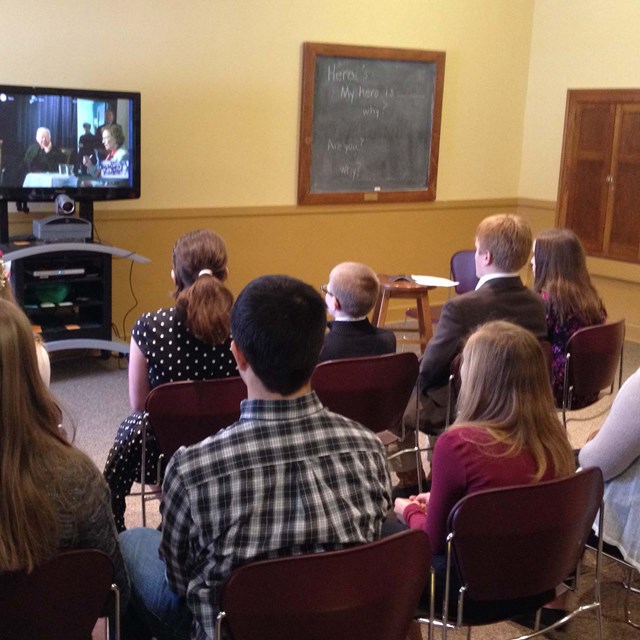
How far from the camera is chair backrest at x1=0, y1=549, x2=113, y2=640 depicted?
4.76 feet

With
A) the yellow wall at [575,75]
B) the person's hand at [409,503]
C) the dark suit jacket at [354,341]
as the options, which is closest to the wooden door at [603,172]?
the yellow wall at [575,75]

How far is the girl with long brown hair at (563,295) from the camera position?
3516mm

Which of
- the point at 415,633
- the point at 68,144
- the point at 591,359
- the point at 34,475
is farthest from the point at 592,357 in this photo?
the point at 68,144

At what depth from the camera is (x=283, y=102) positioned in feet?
19.1

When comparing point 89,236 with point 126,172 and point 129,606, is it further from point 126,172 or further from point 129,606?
point 129,606

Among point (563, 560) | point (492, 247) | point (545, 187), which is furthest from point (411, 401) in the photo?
point (545, 187)

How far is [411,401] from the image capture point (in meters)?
3.38

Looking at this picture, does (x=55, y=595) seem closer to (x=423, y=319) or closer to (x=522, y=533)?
(x=522, y=533)

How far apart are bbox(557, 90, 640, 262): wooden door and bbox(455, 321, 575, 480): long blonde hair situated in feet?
15.1

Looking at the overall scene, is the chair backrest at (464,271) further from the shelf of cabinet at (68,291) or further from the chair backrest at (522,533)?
the chair backrest at (522,533)

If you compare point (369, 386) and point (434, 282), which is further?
point (434, 282)

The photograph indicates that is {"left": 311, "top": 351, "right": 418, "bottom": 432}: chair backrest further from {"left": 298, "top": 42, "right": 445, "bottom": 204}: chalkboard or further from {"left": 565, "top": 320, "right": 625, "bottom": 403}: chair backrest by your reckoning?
{"left": 298, "top": 42, "right": 445, "bottom": 204}: chalkboard

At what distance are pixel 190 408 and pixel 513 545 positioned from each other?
103 cm

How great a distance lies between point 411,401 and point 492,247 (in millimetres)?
670
